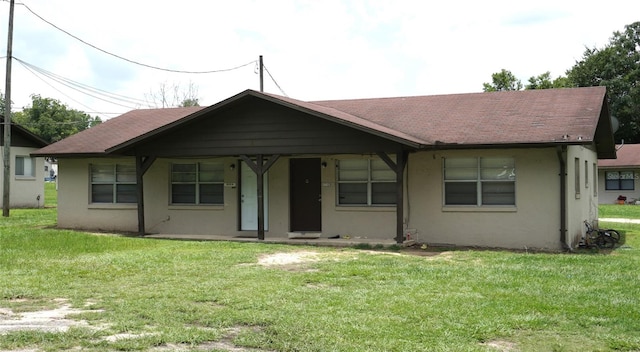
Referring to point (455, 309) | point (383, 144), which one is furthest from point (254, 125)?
point (455, 309)

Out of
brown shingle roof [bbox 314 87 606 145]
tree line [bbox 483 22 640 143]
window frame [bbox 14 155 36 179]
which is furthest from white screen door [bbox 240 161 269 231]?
tree line [bbox 483 22 640 143]

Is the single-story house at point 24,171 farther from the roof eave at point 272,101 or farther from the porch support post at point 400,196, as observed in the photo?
the porch support post at point 400,196

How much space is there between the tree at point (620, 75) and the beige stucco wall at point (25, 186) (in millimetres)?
38747

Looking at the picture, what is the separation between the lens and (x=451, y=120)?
17.1 m

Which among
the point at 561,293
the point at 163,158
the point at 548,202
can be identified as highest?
the point at 163,158

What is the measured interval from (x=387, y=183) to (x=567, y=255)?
4.66 m

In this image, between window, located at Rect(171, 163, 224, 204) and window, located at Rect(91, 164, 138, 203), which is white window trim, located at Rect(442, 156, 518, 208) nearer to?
window, located at Rect(171, 163, 224, 204)

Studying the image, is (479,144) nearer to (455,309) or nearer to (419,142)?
(419,142)

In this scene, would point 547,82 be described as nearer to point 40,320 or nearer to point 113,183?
point 113,183

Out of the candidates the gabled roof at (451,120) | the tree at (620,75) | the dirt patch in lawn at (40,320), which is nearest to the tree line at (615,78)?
the tree at (620,75)

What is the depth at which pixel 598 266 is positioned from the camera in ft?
39.1

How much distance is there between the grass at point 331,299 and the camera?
648 centimetres

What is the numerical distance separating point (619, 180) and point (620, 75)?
14451 mm

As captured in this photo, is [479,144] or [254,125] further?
[254,125]
